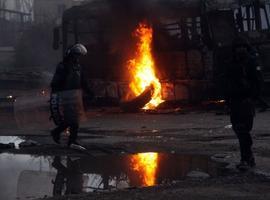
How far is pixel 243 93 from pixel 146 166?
1617 millimetres

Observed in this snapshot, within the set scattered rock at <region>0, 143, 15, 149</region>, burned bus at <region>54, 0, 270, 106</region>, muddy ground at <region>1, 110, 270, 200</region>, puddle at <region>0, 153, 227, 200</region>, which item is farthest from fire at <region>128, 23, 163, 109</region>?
puddle at <region>0, 153, 227, 200</region>

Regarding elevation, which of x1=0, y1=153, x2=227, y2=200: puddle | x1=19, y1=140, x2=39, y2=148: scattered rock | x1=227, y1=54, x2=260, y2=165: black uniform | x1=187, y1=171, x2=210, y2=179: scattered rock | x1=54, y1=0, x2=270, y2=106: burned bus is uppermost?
x1=54, y1=0, x2=270, y2=106: burned bus

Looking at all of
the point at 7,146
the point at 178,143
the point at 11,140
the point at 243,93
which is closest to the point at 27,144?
the point at 7,146

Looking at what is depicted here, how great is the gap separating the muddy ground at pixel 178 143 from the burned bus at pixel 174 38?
1213mm

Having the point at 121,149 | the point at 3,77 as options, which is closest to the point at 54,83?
the point at 121,149

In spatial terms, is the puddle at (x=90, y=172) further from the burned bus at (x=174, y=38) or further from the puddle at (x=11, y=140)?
the burned bus at (x=174, y=38)

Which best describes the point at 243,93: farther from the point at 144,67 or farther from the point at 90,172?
the point at 144,67

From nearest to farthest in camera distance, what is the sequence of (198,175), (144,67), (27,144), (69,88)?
(198,175) → (69,88) → (27,144) → (144,67)

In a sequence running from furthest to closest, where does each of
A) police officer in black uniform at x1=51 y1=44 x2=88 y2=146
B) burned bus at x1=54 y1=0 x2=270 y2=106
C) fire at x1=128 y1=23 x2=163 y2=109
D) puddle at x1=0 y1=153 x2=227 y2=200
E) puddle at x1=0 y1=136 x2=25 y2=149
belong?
fire at x1=128 y1=23 x2=163 y2=109 → burned bus at x1=54 y1=0 x2=270 y2=106 → puddle at x1=0 y1=136 x2=25 y2=149 → police officer in black uniform at x1=51 y1=44 x2=88 y2=146 → puddle at x1=0 y1=153 x2=227 y2=200

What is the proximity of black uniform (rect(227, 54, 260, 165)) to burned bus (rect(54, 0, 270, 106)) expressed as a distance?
27.1ft

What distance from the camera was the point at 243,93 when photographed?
308 inches

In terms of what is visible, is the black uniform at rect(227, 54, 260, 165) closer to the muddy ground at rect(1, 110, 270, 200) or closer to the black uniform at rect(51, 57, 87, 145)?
the muddy ground at rect(1, 110, 270, 200)

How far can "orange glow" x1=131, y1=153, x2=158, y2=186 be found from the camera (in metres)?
7.27

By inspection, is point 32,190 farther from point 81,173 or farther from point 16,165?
point 16,165
